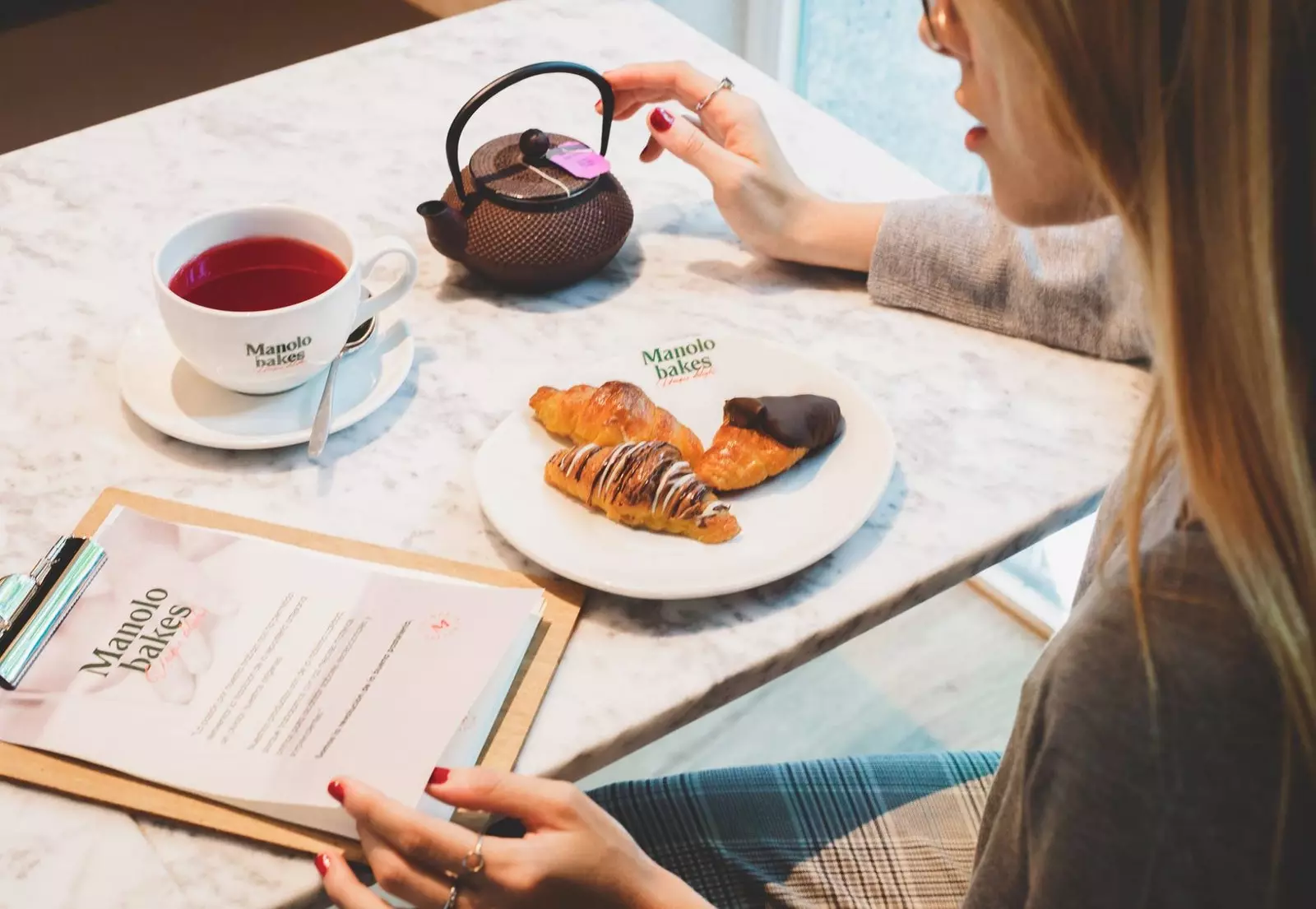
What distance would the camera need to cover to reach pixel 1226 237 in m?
0.51

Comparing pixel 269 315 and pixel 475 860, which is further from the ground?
pixel 269 315

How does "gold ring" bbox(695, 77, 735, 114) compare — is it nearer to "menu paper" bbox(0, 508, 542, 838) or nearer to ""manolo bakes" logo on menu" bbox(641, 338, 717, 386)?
""manolo bakes" logo on menu" bbox(641, 338, 717, 386)

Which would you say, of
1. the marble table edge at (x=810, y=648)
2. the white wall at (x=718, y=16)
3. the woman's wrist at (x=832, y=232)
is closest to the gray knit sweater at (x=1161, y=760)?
the marble table edge at (x=810, y=648)

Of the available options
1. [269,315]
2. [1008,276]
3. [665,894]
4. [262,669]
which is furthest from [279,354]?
[1008,276]

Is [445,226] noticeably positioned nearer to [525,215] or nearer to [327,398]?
[525,215]

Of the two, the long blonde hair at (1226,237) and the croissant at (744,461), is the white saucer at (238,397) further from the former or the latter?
the long blonde hair at (1226,237)

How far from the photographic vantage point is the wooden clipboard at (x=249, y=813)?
2.24 ft

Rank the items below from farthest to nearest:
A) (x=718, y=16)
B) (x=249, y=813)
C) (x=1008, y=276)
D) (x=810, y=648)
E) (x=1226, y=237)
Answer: (x=718, y=16)
(x=1008, y=276)
(x=810, y=648)
(x=249, y=813)
(x=1226, y=237)

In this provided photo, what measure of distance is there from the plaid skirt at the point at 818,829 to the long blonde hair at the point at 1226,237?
487mm

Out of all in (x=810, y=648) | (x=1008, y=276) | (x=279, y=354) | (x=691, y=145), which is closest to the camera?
(x=810, y=648)

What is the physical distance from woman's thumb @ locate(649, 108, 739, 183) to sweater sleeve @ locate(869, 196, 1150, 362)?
162 millimetres

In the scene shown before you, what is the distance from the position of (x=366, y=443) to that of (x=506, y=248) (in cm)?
22

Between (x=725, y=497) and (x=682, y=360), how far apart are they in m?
0.16

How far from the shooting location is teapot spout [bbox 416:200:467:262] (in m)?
1.04
